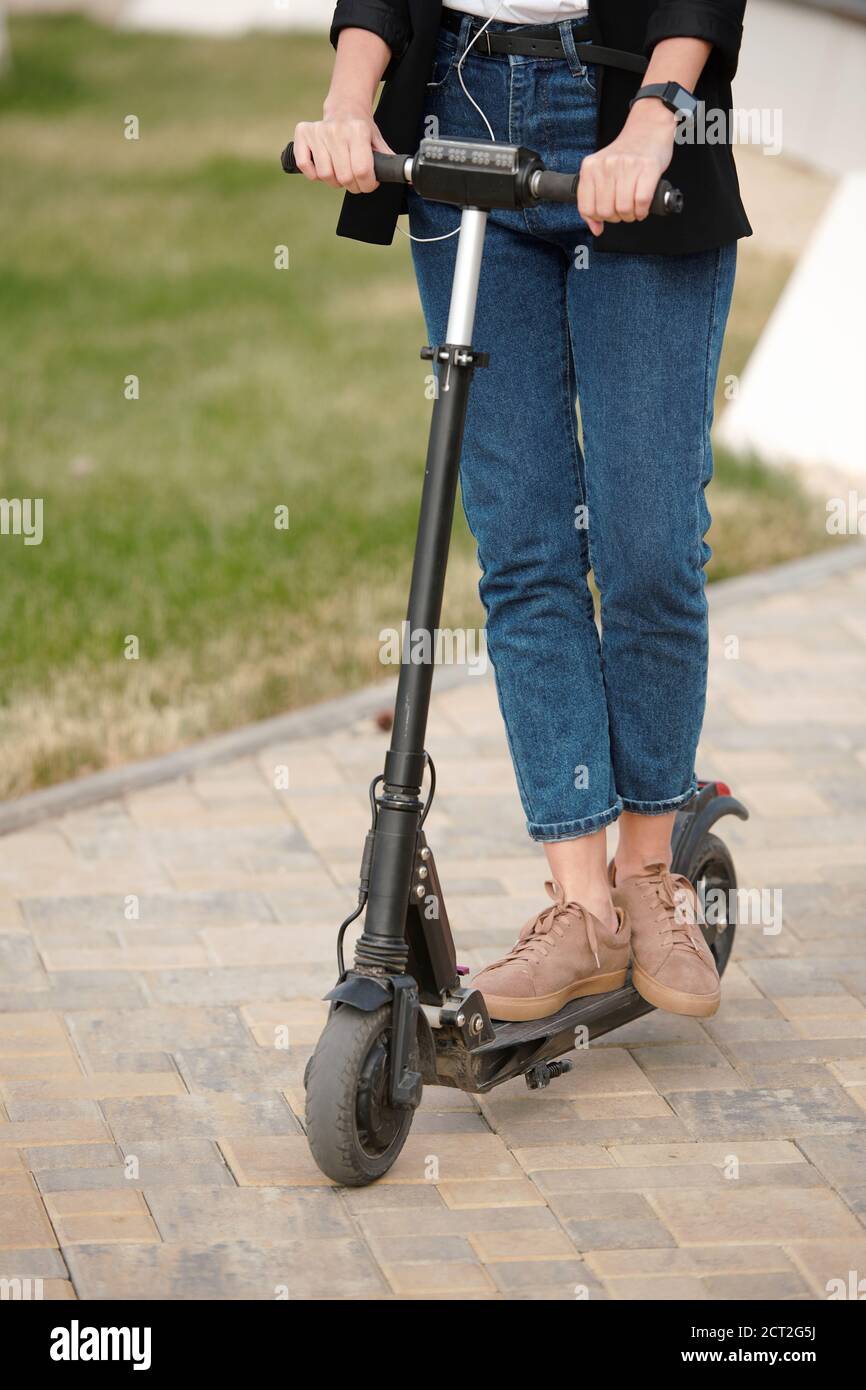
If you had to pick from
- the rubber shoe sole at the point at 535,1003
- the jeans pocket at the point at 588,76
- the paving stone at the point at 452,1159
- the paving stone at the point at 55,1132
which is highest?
the jeans pocket at the point at 588,76

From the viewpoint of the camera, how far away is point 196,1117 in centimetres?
256

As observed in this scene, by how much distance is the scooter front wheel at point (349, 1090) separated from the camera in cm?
225

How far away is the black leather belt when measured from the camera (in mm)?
2342

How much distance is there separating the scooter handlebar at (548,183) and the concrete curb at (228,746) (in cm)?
166

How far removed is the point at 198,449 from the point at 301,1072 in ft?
12.1

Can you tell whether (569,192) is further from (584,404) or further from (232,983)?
(232,983)

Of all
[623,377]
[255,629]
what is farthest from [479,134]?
[255,629]

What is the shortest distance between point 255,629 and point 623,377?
225cm

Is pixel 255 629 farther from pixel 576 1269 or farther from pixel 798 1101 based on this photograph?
pixel 576 1269

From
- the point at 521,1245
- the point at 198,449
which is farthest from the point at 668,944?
the point at 198,449

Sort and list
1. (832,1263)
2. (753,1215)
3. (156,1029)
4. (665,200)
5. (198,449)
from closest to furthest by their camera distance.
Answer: (665,200) → (832,1263) → (753,1215) → (156,1029) → (198,449)

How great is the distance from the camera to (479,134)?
2.45 meters

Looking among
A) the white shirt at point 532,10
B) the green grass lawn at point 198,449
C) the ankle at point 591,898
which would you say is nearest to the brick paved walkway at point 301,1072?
the ankle at point 591,898

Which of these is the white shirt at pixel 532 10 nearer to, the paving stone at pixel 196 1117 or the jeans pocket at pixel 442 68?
the jeans pocket at pixel 442 68
